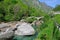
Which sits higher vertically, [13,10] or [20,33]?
[13,10]

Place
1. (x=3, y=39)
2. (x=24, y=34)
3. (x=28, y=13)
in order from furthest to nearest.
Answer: (x=28, y=13) → (x=24, y=34) → (x=3, y=39)

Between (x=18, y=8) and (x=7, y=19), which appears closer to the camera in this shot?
(x=7, y=19)

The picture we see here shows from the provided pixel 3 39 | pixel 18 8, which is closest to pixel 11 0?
pixel 18 8

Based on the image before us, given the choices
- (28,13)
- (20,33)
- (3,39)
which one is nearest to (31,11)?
(28,13)

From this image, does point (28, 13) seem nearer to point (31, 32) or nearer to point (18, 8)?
point (18, 8)

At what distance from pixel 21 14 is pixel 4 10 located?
1918mm

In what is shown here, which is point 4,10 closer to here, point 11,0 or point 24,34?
point 11,0

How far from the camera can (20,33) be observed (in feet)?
37.2

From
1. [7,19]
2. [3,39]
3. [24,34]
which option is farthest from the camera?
[7,19]

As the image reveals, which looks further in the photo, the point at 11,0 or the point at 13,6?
the point at 11,0

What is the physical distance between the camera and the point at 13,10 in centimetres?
1753

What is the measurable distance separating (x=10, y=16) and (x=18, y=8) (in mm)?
1753

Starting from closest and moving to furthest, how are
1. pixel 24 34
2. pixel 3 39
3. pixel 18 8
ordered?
pixel 3 39 → pixel 24 34 → pixel 18 8

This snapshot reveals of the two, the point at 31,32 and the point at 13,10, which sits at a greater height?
the point at 13,10
